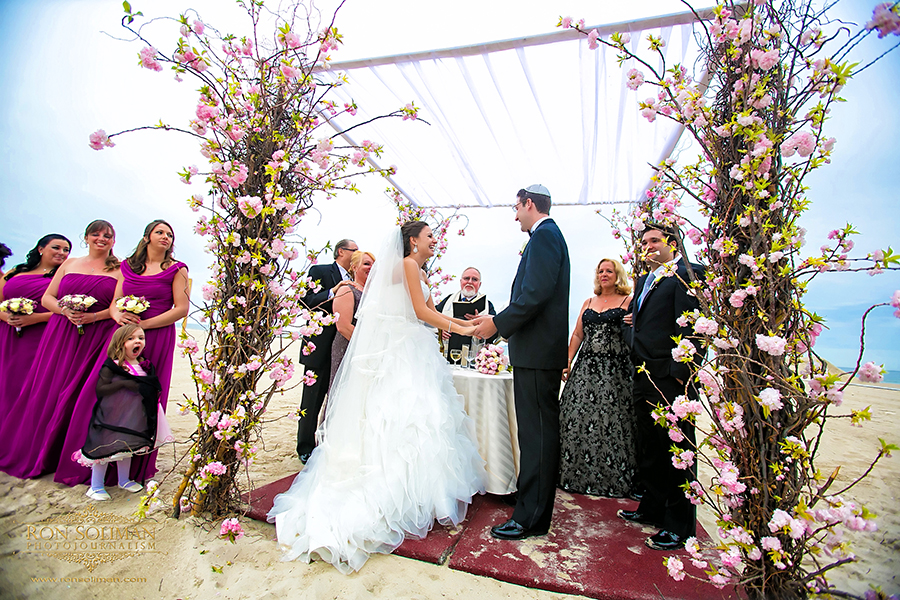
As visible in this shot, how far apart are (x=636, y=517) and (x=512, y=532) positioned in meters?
1.00

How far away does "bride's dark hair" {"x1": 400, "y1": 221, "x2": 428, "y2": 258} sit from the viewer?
123 inches

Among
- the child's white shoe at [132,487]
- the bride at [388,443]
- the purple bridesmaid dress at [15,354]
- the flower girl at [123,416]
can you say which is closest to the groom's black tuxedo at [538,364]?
the bride at [388,443]

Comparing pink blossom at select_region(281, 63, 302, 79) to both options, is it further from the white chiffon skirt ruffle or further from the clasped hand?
the clasped hand

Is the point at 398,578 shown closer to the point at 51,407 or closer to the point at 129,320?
the point at 129,320

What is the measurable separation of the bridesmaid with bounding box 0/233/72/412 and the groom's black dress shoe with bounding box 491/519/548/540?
421 centimetres

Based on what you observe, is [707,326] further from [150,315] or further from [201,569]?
[150,315]

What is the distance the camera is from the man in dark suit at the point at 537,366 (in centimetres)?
249

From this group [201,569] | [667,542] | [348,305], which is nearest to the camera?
[201,569]

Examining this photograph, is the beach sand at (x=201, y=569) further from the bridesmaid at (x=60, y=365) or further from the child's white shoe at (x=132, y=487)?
the bridesmaid at (x=60, y=365)

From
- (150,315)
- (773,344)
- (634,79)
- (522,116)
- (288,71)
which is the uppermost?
(522,116)

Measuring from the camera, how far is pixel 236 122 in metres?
2.39

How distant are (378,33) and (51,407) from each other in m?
4.07

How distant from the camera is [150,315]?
10.5ft

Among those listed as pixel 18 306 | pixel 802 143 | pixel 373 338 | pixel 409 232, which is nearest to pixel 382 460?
pixel 373 338
